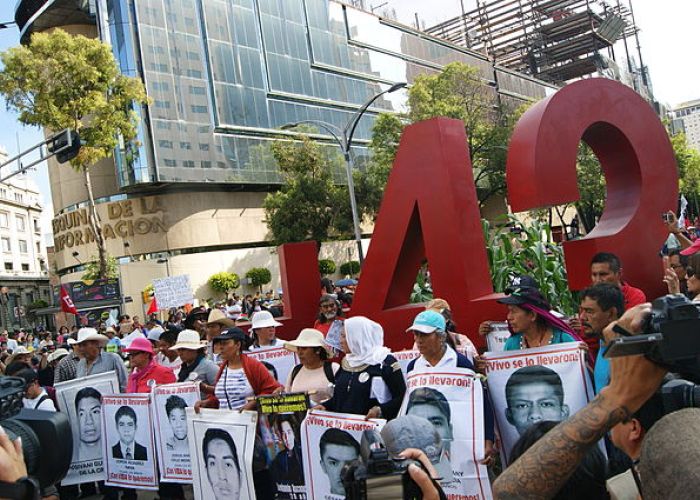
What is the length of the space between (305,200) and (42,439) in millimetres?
31497

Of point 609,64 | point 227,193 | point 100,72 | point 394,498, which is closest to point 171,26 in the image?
point 227,193

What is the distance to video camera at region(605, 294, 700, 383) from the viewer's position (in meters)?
1.34

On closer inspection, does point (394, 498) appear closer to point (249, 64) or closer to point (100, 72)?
point (100, 72)

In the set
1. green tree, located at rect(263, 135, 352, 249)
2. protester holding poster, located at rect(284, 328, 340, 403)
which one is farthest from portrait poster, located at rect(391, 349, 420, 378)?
green tree, located at rect(263, 135, 352, 249)

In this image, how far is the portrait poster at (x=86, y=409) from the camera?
629cm

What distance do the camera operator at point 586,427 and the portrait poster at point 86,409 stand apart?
5.51 meters

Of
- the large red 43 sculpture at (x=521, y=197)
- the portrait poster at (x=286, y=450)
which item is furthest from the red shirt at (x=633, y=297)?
the portrait poster at (x=286, y=450)

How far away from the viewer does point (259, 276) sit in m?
38.1

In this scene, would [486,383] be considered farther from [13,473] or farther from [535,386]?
[13,473]

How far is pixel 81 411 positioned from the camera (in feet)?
20.9

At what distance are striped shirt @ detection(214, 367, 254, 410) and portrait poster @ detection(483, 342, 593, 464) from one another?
2037mm

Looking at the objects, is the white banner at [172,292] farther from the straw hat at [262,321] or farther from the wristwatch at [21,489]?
the wristwatch at [21,489]

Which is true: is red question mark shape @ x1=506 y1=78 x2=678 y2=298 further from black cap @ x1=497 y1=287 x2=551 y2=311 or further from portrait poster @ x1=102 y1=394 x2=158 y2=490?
portrait poster @ x1=102 y1=394 x2=158 y2=490

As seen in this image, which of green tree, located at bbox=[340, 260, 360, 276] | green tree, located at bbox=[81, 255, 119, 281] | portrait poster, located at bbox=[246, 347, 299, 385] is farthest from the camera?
green tree, located at bbox=[340, 260, 360, 276]
